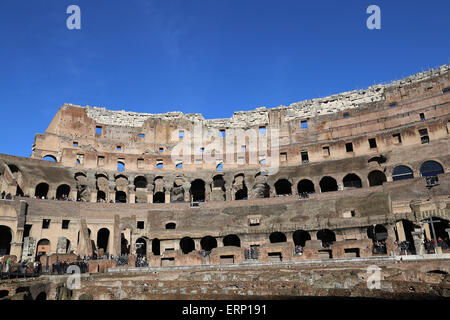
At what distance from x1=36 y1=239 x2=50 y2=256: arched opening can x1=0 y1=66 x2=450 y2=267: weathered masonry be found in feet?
0.30

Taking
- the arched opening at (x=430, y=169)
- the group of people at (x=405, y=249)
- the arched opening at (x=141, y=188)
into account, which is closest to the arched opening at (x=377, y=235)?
the group of people at (x=405, y=249)

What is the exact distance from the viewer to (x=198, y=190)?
46.7 m

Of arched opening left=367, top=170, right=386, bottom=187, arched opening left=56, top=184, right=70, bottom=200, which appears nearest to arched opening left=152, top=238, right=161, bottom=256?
arched opening left=56, top=184, right=70, bottom=200

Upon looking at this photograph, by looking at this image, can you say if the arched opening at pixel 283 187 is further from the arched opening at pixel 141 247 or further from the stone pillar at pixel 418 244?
the stone pillar at pixel 418 244

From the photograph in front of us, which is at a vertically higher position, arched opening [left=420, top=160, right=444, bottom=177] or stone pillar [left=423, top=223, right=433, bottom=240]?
arched opening [left=420, top=160, right=444, bottom=177]

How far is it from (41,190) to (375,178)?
1578 inches

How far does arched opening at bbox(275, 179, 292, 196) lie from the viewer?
41.9 meters

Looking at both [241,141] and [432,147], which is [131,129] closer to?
[241,141]

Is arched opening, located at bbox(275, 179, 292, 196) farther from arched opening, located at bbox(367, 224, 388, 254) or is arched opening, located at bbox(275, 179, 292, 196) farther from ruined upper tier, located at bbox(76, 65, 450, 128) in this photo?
arched opening, located at bbox(367, 224, 388, 254)

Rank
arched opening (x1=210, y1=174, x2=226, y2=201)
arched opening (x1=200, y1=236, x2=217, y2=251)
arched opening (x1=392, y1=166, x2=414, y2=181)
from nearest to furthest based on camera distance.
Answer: arched opening (x1=200, y1=236, x2=217, y2=251), arched opening (x1=392, y1=166, x2=414, y2=181), arched opening (x1=210, y1=174, x2=226, y2=201)

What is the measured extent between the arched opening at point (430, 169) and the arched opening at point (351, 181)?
21.8 feet
